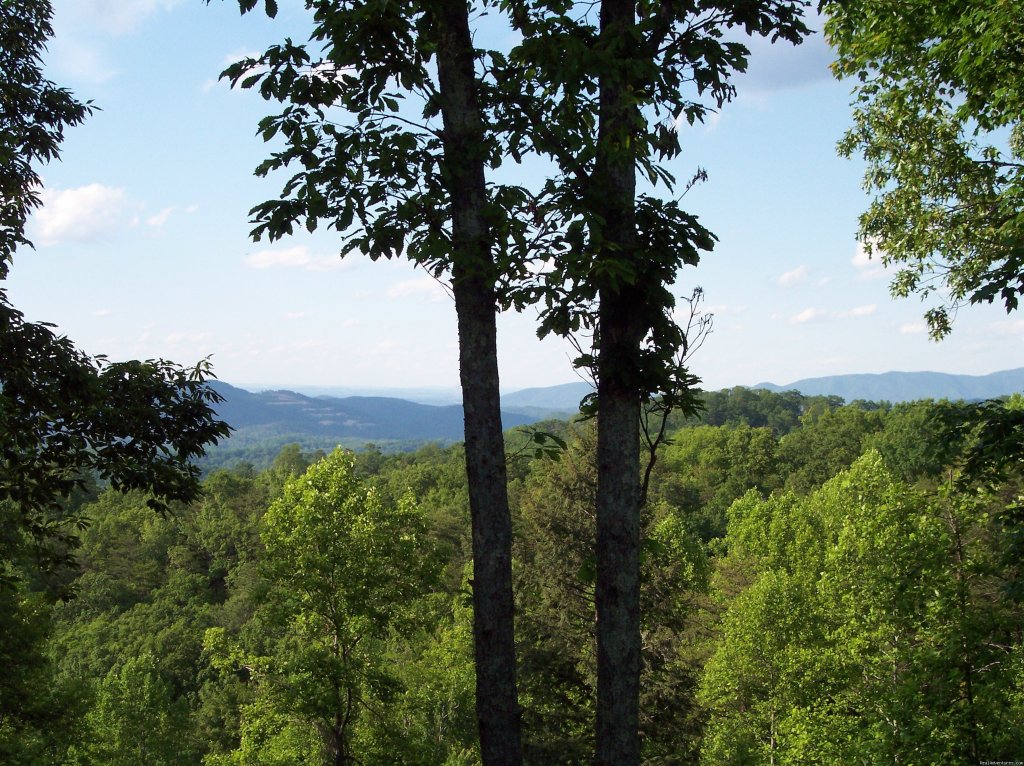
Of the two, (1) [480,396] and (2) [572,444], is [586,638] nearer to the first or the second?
(2) [572,444]

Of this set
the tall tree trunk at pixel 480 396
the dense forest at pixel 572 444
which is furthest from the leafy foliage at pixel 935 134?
the tall tree trunk at pixel 480 396

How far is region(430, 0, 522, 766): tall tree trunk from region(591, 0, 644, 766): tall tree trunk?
63 cm

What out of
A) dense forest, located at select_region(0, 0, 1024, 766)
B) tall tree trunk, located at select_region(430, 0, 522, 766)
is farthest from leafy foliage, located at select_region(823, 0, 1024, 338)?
tall tree trunk, located at select_region(430, 0, 522, 766)

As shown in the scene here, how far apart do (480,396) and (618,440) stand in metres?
0.97

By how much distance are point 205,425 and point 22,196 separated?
3583 mm

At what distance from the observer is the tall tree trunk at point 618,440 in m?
5.01

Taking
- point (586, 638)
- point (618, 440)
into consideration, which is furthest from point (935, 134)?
point (586, 638)

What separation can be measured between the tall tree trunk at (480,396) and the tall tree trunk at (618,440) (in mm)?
634

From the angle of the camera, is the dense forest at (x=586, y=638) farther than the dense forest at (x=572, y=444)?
Yes

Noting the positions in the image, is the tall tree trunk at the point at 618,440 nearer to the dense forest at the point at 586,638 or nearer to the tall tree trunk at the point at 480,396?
the dense forest at the point at 586,638

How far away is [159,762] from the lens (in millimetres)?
26188

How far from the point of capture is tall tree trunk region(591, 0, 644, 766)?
5.01 metres

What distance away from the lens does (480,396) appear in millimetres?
5242

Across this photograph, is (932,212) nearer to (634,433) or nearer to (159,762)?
(634,433)
